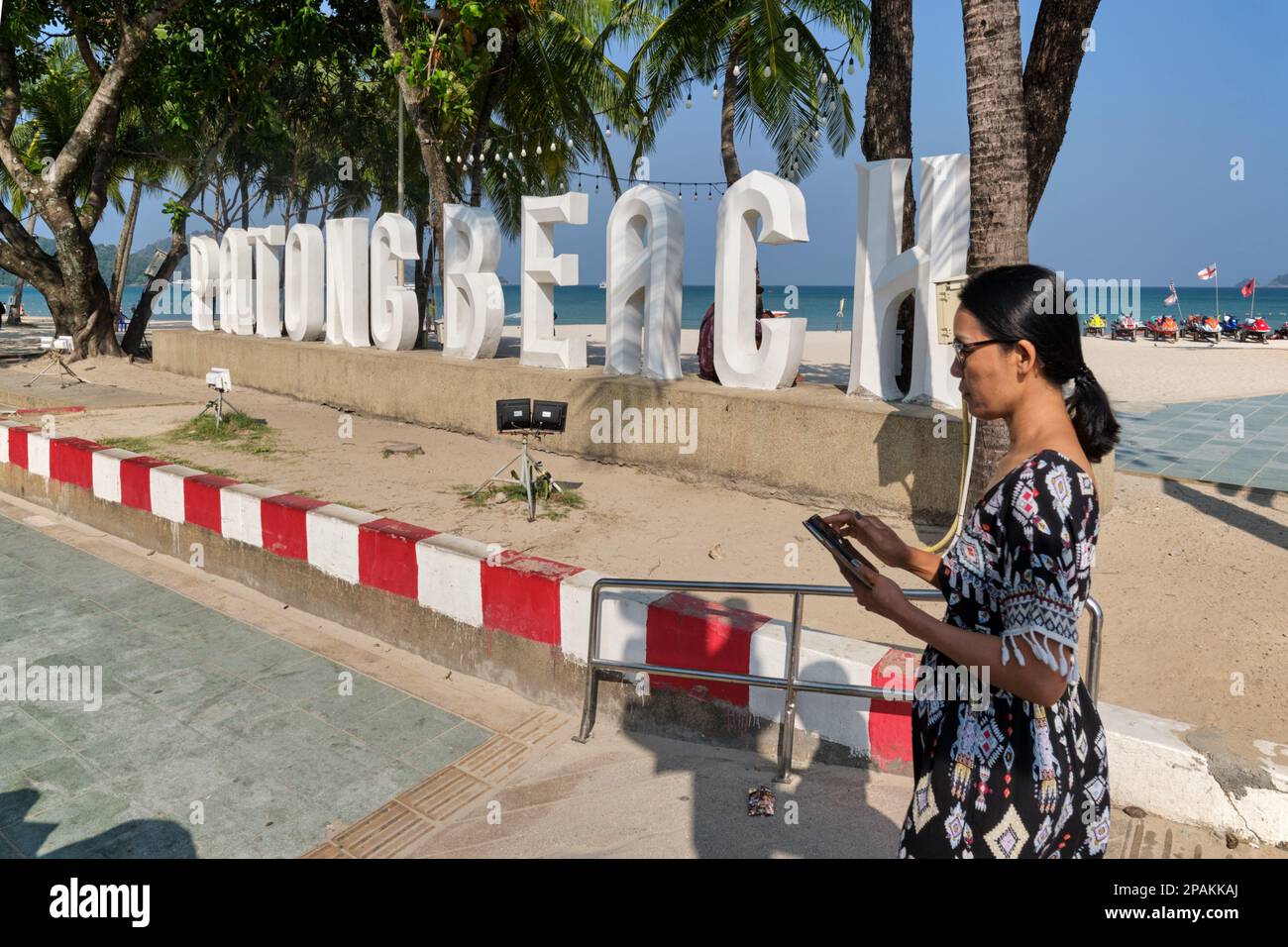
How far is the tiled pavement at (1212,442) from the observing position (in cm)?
889

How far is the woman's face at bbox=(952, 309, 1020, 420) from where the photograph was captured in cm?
202

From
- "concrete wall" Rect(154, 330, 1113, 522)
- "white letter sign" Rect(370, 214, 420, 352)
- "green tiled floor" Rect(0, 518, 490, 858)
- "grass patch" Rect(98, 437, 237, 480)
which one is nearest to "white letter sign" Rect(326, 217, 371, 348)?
"white letter sign" Rect(370, 214, 420, 352)

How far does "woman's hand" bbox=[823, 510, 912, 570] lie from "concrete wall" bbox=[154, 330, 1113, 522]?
5004 mm

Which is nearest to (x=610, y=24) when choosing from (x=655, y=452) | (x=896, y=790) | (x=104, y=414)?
(x=104, y=414)

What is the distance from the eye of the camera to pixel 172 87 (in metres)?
18.2

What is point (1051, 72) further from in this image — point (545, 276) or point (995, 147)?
point (545, 276)

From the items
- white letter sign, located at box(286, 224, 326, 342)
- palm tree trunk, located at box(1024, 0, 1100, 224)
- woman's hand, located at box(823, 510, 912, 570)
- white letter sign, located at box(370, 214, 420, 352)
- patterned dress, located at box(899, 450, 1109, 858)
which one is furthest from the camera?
white letter sign, located at box(286, 224, 326, 342)

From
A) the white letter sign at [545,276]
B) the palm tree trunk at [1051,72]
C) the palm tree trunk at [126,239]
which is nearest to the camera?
the palm tree trunk at [1051,72]

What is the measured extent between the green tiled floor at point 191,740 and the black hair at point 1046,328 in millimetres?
3288

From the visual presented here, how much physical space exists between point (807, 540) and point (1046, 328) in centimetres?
506

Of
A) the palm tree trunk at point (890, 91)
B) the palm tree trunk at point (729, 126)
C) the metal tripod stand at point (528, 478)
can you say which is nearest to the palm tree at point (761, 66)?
the palm tree trunk at point (729, 126)

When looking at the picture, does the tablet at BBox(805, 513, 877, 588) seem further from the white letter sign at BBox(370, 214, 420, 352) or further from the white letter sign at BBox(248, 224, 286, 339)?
the white letter sign at BBox(248, 224, 286, 339)

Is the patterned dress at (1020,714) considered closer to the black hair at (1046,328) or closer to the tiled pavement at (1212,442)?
the black hair at (1046,328)

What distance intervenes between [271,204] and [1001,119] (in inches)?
1923
